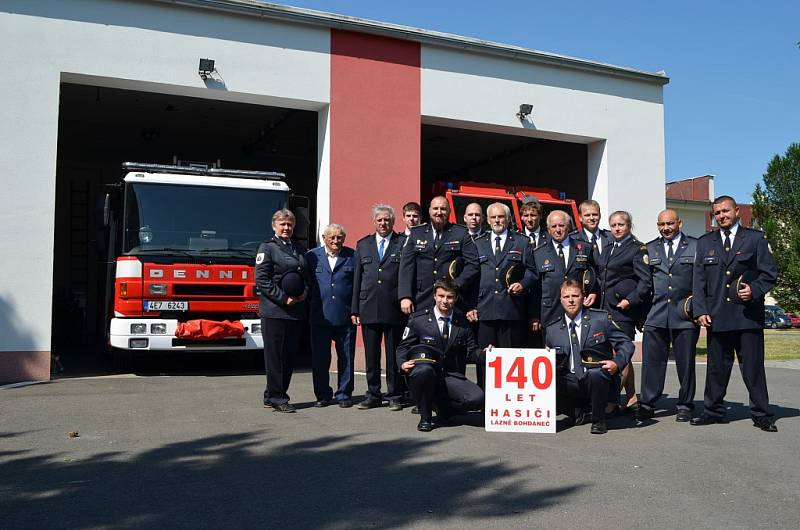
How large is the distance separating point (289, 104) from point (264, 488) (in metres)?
9.13

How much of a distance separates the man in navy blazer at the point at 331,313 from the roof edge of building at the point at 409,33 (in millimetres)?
5729

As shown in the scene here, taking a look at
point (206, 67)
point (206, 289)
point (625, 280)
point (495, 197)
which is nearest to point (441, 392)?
point (625, 280)

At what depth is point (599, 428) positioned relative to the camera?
6.66m

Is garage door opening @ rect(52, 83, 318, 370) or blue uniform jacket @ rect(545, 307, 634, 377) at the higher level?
garage door opening @ rect(52, 83, 318, 370)

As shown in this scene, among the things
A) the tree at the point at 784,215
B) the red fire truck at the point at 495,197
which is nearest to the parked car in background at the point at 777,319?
the tree at the point at 784,215

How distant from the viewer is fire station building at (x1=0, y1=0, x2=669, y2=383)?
10.6 meters

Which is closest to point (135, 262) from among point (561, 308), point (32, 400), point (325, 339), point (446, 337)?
point (32, 400)

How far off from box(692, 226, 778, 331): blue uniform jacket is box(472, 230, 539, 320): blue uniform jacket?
1.55 meters

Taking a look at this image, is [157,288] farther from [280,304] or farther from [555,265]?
[555,265]

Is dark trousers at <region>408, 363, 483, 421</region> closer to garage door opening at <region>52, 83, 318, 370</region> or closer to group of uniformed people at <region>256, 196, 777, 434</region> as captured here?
group of uniformed people at <region>256, 196, 777, 434</region>

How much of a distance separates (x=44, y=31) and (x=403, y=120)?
5.67 m

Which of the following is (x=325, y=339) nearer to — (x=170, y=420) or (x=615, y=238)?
(x=170, y=420)

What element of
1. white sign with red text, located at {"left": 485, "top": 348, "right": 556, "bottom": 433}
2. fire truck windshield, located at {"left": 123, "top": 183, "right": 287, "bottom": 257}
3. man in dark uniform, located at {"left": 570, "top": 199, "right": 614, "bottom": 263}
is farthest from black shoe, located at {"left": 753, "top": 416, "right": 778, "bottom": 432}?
fire truck windshield, located at {"left": 123, "top": 183, "right": 287, "bottom": 257}

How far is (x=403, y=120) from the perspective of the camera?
13.4 metres
